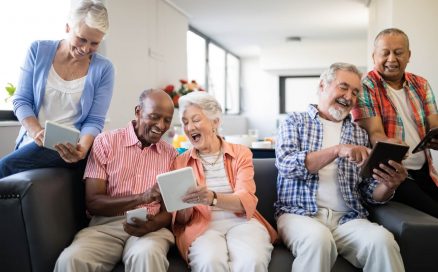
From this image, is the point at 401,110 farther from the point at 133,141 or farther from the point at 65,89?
the point at 65,89

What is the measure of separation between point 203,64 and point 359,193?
20.1 ft

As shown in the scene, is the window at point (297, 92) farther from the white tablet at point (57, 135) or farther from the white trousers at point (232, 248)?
the white tablet at point (57, 135)

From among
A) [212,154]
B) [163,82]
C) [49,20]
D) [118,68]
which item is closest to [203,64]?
[163,82]

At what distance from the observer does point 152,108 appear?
1816mm

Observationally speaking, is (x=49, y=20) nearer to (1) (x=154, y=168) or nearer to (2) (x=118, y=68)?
(2) (x=118, y=68)

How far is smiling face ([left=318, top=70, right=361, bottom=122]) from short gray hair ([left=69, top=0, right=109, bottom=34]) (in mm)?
1086

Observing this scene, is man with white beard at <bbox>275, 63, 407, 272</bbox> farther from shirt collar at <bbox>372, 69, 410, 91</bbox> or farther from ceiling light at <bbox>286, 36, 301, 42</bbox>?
ceiling light at <bbox>286, 36, 301, 42</bbox>

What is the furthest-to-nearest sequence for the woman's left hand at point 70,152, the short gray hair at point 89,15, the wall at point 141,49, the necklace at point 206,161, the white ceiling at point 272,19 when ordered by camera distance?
the white ceiling at point 272,19 → the wall at point 141,49 → the necklace at point 206,161 → the short gray hair at point 89,15 → the woman's left hand at point 70,152

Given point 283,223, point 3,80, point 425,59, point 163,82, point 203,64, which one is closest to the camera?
point 283,223

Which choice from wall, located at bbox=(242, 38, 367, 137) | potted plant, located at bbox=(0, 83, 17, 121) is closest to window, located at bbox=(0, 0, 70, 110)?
potted plant, located at bbox=(0, 83, 17, 121)

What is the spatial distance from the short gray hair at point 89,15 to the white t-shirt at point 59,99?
0.87ft

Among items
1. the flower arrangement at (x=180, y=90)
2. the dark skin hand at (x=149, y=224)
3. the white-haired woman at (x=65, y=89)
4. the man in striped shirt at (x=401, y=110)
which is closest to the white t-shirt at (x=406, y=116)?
the man in striped shirt at (x=401, y=110)

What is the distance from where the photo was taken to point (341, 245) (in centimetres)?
173

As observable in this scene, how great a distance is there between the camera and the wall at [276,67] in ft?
29.4
